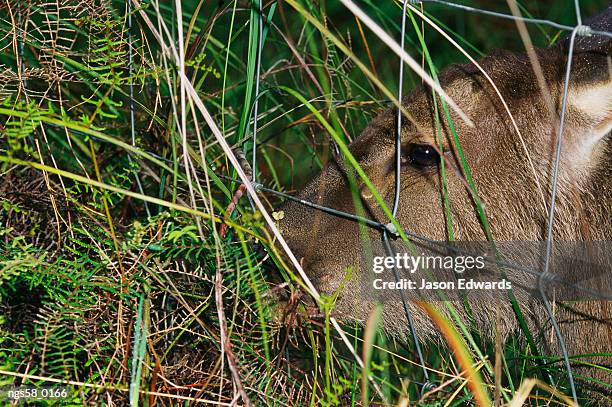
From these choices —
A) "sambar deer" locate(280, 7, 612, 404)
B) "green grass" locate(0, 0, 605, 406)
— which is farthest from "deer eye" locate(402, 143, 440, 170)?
"green grass" locate(0, 0, 605, 406)

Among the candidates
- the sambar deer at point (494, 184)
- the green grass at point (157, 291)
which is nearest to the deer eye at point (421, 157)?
the sambar deer at point (494, 184)

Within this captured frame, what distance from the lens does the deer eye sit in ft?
8.42

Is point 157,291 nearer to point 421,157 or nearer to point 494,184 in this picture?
point 421,157

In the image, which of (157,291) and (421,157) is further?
(421,157)

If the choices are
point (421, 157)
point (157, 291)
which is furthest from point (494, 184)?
point (157, 291)

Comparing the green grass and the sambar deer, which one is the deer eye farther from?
the green grass

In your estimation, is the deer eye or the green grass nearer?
the green grass

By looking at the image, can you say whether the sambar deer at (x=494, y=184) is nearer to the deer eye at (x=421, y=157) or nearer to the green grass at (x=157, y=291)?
the deer eye at (x=421, y=157)

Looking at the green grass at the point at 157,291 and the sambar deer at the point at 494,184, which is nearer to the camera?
the green grass at the point at 157,291

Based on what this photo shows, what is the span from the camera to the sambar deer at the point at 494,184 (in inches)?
97.9

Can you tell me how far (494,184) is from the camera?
2539mm

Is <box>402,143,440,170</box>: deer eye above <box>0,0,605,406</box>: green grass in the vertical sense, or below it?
above

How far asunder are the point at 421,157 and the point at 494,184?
0.24 meters

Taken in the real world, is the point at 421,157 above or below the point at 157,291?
above
